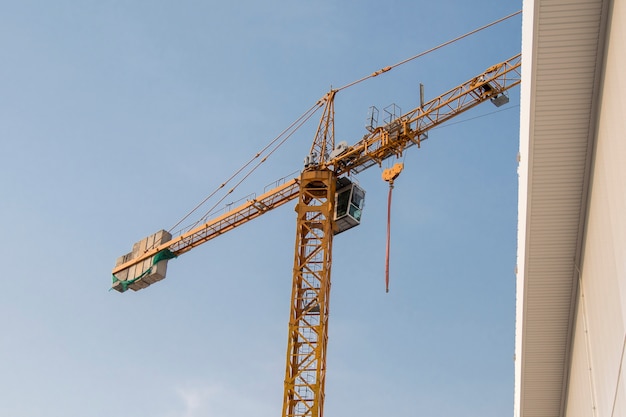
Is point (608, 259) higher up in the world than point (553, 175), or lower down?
lower down

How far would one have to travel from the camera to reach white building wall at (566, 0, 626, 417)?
19.1 m

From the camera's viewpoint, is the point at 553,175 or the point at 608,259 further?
the point at 553,175

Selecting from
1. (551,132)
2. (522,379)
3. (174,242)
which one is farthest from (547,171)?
(174,242)

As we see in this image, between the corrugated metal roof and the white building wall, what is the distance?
1.91ft

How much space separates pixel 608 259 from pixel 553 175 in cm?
300

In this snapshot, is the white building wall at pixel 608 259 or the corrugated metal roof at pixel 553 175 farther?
the corrugated metal roof at pixel 553 175

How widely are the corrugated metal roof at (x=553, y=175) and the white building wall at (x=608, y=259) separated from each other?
1.91ft

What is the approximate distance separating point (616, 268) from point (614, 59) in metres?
4.72

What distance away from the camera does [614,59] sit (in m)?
19.2

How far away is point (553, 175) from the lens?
2330 cm

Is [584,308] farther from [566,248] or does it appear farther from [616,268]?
[616,268]

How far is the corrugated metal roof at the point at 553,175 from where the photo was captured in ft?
66.3

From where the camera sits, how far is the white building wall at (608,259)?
751 inches

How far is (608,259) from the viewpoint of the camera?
21.2m
